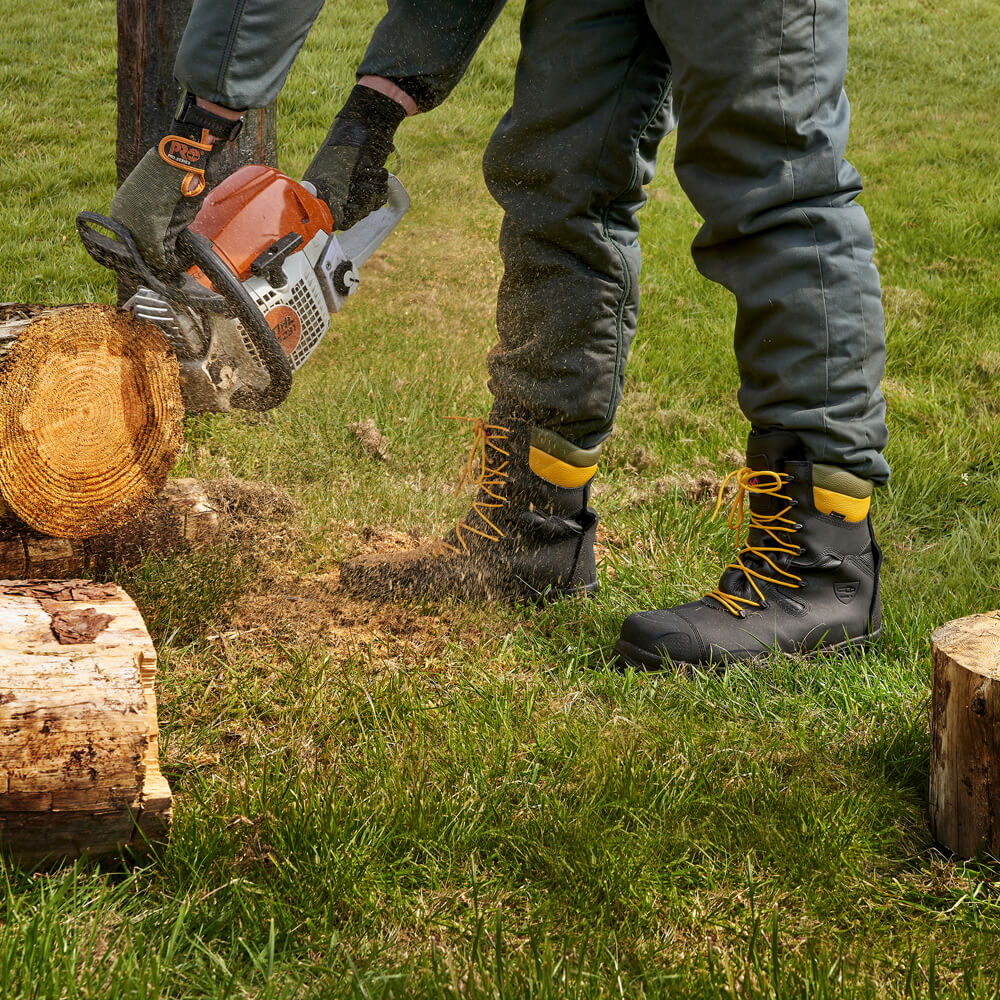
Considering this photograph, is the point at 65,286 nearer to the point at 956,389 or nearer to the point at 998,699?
the point at 956,389

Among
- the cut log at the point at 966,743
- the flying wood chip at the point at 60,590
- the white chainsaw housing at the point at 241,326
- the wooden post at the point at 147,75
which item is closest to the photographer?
the cut log at the point at 966,743

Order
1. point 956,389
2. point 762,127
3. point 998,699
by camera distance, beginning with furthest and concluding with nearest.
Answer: point 956,389 → point 762,127 → point 998,699

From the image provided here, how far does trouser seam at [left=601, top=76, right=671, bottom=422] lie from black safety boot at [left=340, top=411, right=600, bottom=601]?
6.8 inches

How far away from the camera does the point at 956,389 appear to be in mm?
3471

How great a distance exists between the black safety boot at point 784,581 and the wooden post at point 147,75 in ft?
6.91

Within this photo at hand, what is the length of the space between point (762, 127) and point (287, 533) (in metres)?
1.44

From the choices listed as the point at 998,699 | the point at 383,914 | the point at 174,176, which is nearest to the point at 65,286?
the point at 174,176

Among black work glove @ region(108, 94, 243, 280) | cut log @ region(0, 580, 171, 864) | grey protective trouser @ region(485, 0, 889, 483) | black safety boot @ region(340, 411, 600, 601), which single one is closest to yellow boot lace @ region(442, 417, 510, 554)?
black safety boot @ region(340, 411, 600, 601)

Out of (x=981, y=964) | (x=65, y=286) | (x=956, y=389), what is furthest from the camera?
(x=65, y=286)

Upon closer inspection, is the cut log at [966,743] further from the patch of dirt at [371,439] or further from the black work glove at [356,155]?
the patch of dirt at [371,439]

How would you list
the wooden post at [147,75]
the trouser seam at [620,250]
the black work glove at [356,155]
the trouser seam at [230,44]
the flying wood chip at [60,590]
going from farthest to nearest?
the wooden post at [147,75] < the black work glove at [356,155] < the trouser seam at [620,250] < the trouser seam at [230,44] < the flying wood chip at [60,590]

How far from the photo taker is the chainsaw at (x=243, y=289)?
6.89 ft

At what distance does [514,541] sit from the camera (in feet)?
7.43

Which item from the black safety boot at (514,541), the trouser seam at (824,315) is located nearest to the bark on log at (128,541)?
the black safety boot at (514,541)
